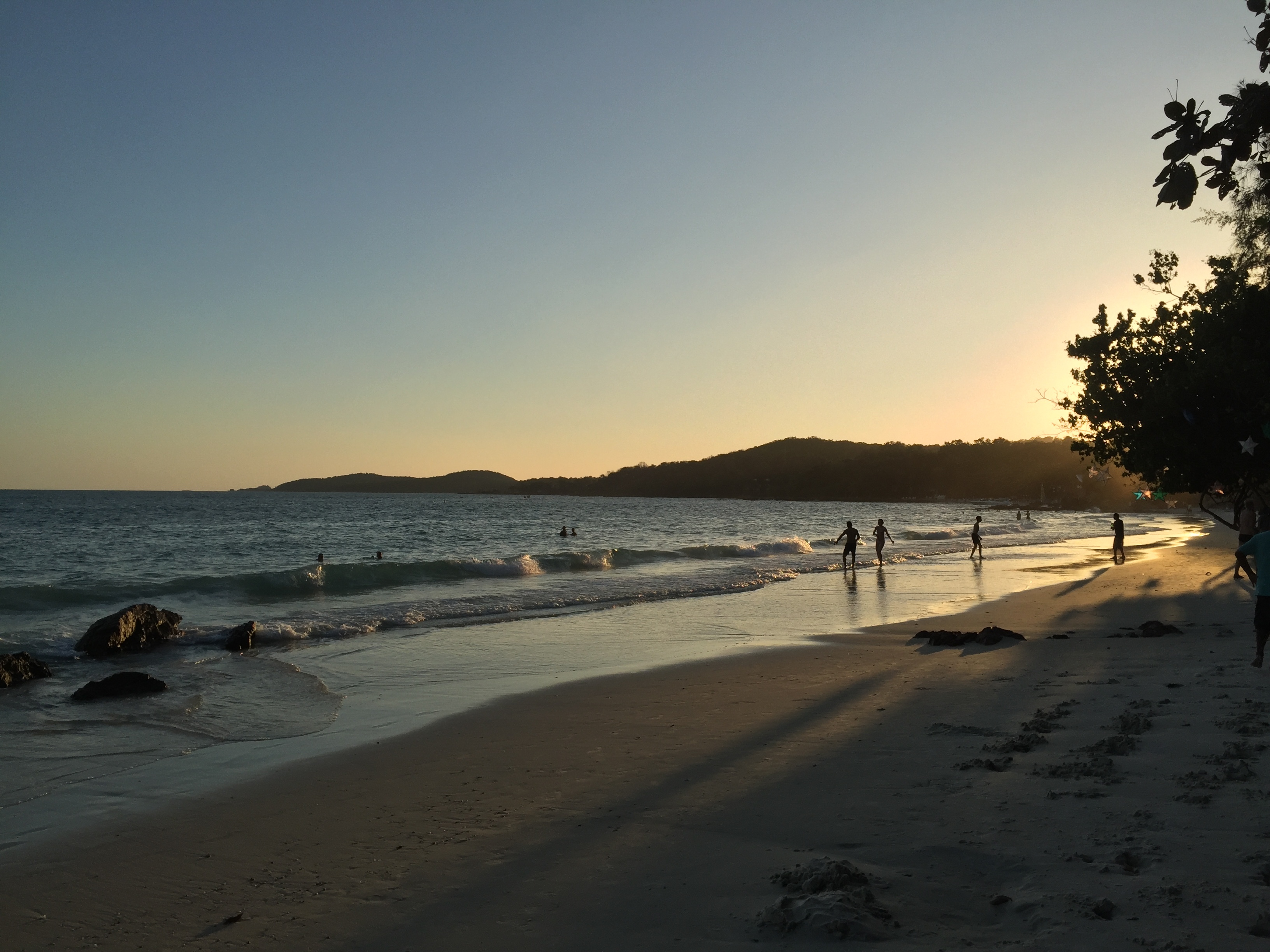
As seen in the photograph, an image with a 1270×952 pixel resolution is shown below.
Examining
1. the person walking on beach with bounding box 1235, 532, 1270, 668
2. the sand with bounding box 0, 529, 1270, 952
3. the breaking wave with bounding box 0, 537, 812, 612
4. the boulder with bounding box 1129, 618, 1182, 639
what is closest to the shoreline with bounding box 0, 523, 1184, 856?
the sand with bounding box 0, 529, 1270, 952

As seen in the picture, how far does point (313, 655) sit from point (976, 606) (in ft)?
47.2

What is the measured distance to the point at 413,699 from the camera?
35.8ft

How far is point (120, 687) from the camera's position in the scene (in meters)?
11.2

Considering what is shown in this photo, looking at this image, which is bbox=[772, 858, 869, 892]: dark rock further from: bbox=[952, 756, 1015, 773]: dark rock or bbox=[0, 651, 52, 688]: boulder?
bbox=[0, 651, 52, 688]: boulder

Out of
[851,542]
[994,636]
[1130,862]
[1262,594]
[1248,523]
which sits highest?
[1248,523]

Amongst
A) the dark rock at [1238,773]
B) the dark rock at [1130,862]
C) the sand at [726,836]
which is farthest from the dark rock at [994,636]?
the dark rock at [1130,862]

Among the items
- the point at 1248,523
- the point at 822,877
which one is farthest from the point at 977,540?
the point at 822,877

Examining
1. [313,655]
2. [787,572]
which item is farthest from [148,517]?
[313,655]

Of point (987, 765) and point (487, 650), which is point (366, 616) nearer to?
point (487, 650)

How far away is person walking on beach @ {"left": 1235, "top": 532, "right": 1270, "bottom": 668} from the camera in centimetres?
965

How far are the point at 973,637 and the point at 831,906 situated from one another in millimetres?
11004

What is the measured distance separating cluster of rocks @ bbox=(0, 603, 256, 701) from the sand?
487 cm

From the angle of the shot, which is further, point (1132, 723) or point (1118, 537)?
point (1118, 537)

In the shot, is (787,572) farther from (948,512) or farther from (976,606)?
(948,512)
